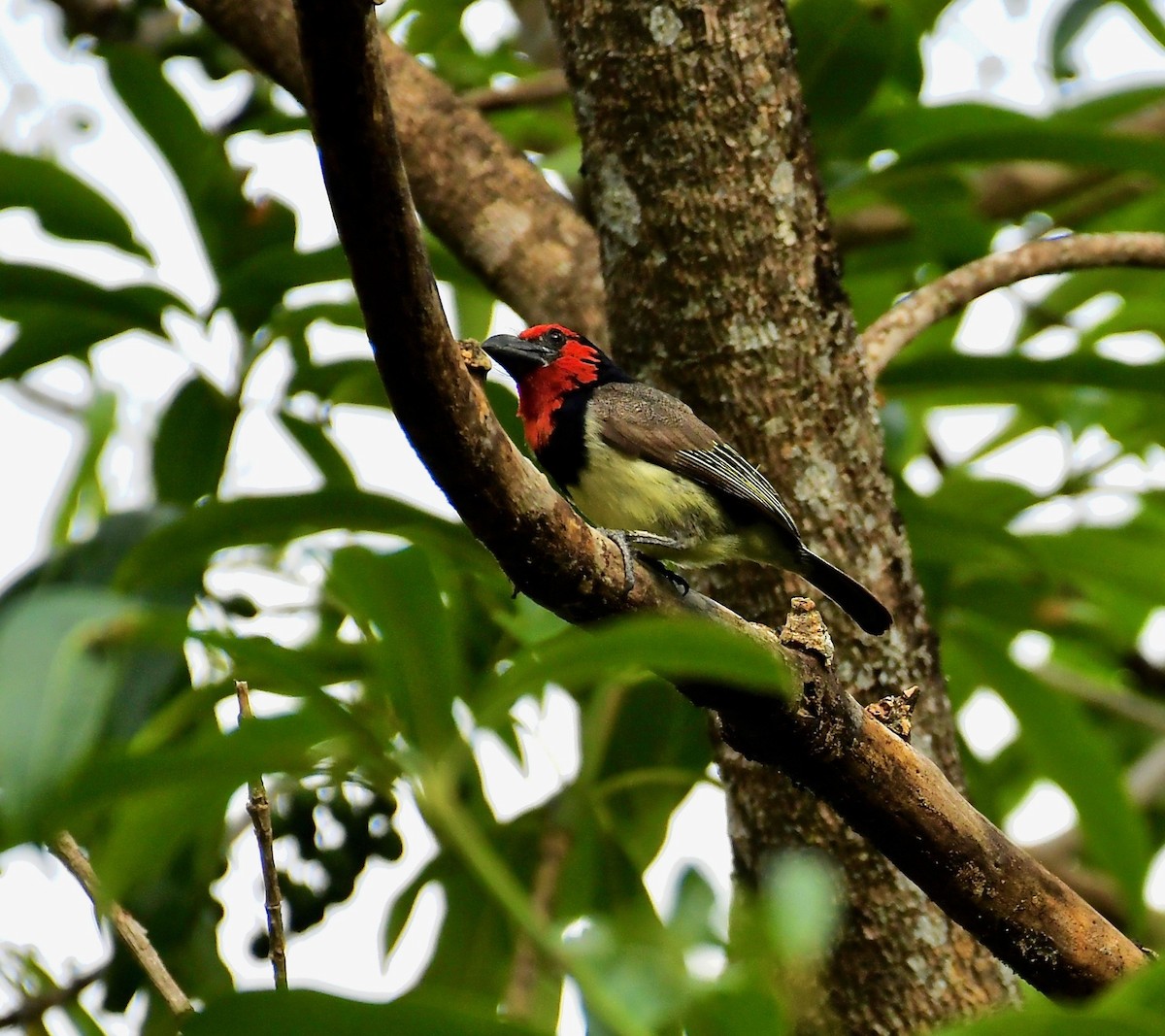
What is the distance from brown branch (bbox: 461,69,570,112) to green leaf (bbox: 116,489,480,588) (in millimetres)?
1661

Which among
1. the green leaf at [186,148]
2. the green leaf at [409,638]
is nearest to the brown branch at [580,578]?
the green leaf at [409,638]

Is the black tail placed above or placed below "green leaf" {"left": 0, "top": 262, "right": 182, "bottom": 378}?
below

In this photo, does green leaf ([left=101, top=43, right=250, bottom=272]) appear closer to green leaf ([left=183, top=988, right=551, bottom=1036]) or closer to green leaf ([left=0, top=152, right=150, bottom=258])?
green leaf ([left=0, top=152, right=150, bottom=258])

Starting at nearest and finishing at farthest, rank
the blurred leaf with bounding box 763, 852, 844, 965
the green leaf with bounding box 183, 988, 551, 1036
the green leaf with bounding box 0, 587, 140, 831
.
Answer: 1. the blurred leaf with bounding box 763, 852, 844, 965
2. the green leaf with bounding box 183, 988, 551, 1036
3. the green leaf with bounding box 0, 587, 140, 831

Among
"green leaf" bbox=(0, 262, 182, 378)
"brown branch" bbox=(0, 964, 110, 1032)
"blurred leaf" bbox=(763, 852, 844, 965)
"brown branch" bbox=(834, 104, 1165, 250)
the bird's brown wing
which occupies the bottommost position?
"brown branch" bbox=(0, 964, 110, 1032)

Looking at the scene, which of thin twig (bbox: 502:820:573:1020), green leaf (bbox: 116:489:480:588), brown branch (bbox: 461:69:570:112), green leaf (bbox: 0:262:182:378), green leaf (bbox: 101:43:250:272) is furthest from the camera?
brown branch (bbox: 461:69:570:112)

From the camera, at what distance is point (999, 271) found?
139 inches

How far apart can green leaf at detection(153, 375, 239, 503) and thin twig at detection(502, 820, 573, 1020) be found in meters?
1.18

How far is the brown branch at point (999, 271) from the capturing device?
11.2ft

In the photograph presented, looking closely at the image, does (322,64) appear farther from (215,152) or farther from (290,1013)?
(215,152)

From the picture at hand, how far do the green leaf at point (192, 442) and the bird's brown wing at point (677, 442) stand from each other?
91cm

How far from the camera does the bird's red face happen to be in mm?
3633

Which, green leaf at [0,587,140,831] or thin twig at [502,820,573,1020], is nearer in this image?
green leaf at [0,587,140,831]

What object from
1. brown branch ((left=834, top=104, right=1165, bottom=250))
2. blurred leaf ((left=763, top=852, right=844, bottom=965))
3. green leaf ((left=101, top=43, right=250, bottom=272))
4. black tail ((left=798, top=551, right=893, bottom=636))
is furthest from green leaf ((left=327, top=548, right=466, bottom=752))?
brown branch ((left=834, top=104, right=1165, bottom=250))
